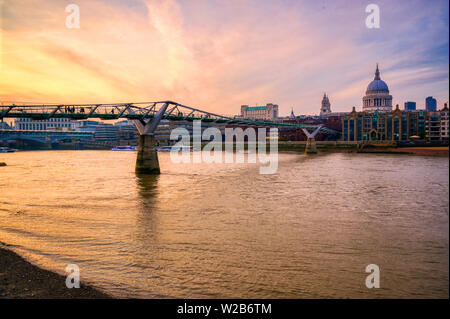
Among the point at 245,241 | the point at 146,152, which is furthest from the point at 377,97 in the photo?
the point at 245,241

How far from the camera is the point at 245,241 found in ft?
32.8

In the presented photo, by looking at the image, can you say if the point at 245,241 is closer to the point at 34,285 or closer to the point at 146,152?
the point at 34,285

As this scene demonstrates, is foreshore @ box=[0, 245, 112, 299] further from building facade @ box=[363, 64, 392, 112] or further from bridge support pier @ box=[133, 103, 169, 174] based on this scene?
building facade @ box=[363, 64, 392, 112]

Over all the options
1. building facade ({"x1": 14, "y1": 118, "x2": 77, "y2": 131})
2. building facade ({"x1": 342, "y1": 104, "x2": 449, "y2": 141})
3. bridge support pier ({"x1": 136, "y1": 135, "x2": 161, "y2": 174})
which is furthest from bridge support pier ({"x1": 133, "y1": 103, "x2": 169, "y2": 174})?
building facade ({"x1": 14, "y1": 118, "x2": 77, "y2": 131})

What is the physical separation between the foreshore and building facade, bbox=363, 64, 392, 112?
168m

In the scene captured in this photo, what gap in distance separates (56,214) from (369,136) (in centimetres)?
10296

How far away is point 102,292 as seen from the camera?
21.3 feet

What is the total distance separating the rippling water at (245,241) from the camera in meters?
6.57

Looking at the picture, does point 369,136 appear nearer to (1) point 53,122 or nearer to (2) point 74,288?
Result: (2) point 74,288

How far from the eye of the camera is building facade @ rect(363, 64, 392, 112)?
155512mm

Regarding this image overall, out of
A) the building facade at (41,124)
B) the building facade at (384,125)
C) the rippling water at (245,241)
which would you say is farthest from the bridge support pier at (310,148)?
the building facade at (41,124)

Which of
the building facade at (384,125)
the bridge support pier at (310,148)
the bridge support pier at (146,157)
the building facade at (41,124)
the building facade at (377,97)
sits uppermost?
the building facade at (377,97)

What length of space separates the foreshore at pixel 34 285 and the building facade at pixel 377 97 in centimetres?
16770

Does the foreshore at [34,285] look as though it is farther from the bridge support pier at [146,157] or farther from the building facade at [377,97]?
the building facade at [377,97]
